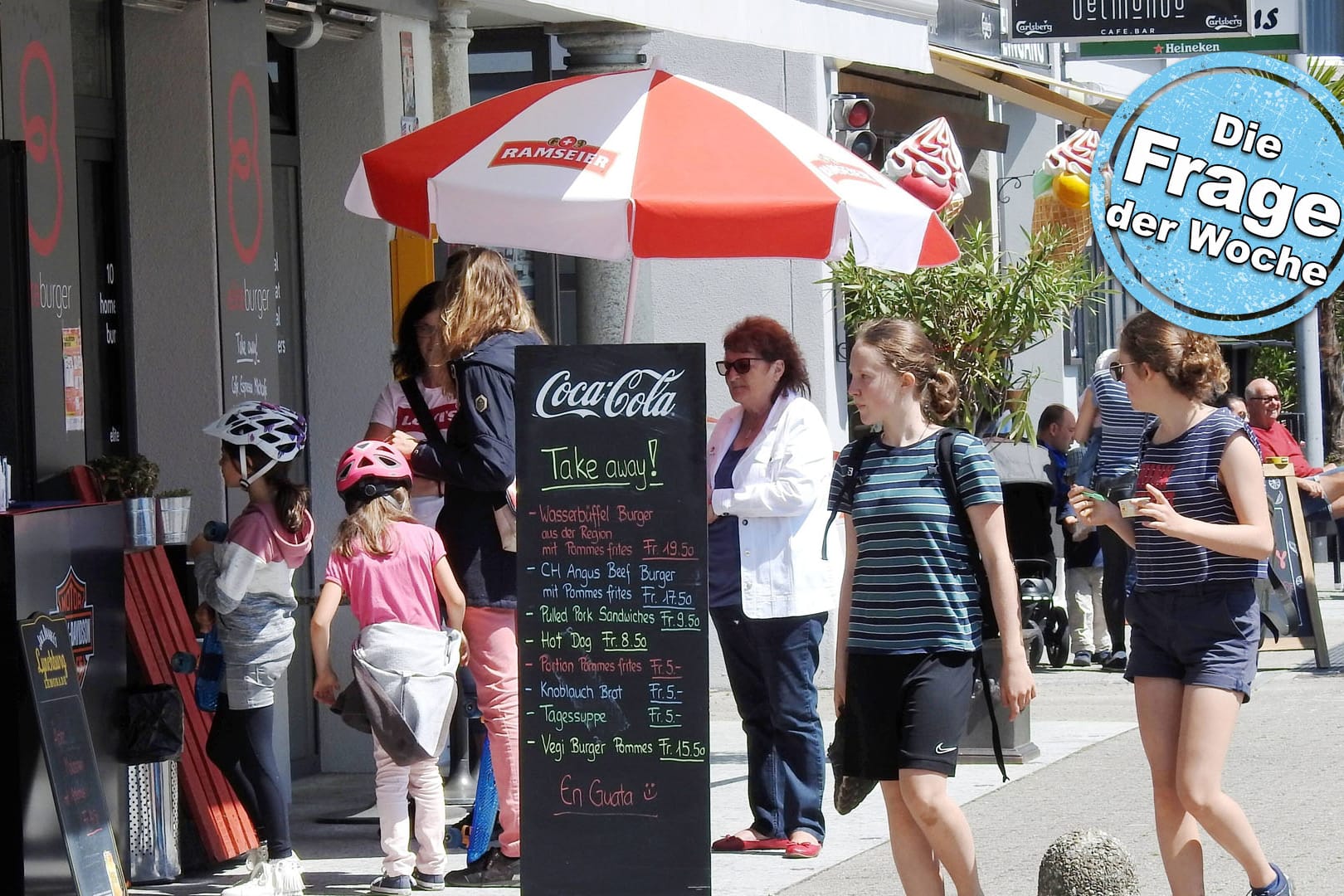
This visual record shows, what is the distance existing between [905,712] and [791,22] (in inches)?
174

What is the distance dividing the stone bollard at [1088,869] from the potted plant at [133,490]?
3.25 metres

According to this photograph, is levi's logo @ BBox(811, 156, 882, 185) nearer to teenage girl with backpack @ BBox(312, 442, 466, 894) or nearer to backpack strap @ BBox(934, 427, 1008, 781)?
backpack strap @ BBox(934, 427, 1008, 781)

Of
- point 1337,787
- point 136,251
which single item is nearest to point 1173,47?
point 1337,787

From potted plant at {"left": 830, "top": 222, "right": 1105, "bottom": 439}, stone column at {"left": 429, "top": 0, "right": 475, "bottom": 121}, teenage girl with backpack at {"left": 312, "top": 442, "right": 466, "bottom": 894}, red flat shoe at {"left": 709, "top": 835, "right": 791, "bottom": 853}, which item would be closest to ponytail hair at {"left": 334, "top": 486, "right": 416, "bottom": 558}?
teenage girl with backpack at {"left": 312, "top": 442, "right": 466, "bottom": 894}

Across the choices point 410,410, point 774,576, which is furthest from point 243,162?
point 774,576

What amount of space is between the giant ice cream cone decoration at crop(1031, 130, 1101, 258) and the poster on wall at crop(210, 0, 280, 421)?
961 centimetres

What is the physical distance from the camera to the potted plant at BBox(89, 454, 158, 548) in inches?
264

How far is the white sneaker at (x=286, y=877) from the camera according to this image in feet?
21.1

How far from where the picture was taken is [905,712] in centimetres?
537

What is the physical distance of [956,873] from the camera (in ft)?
17.5

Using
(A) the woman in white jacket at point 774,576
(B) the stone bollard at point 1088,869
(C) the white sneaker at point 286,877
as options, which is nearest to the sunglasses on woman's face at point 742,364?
(A) the woman in white jacket at point 774,576

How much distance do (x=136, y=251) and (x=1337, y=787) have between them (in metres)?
5.46

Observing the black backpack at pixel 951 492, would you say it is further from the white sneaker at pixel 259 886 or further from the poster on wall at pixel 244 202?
the poster on wall at pixel 244 202

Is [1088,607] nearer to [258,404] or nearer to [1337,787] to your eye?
[1337,787]
